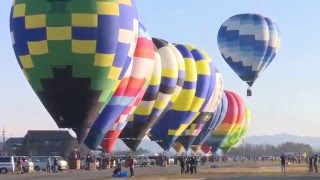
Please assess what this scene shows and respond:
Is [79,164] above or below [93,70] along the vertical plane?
below

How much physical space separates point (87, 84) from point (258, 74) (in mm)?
29264

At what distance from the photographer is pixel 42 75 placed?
119 feet

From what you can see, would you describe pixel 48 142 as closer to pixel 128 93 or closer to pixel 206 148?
pixel 206 148

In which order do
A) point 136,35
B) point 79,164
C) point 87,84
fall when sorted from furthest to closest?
1. point 79,164
2. point 136,35
3. point 87,84

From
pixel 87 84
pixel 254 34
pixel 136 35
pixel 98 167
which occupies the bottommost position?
pixel 98 167

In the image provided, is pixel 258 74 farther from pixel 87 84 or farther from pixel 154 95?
pixel 87 84

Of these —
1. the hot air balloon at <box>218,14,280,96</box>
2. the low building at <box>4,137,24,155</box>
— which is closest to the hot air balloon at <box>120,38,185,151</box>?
the hot air balloon at <box>218,14,280,96</box>

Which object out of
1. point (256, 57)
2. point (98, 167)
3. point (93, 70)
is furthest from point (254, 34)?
point (93, 70)

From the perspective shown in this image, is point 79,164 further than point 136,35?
Yes

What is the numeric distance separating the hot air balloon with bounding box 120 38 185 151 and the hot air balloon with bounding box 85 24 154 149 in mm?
2527

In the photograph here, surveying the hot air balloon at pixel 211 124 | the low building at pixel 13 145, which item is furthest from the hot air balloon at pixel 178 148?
the low building at pixel 13 145

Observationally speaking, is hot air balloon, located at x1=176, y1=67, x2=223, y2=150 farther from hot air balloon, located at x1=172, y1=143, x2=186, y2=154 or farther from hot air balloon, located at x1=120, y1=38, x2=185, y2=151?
hot air balloon, located at x1=120, y1=38, x2=185, y2=151

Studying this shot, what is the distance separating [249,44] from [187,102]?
37.3 feet

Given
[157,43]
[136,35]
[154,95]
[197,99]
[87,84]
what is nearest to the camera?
[87,84]
